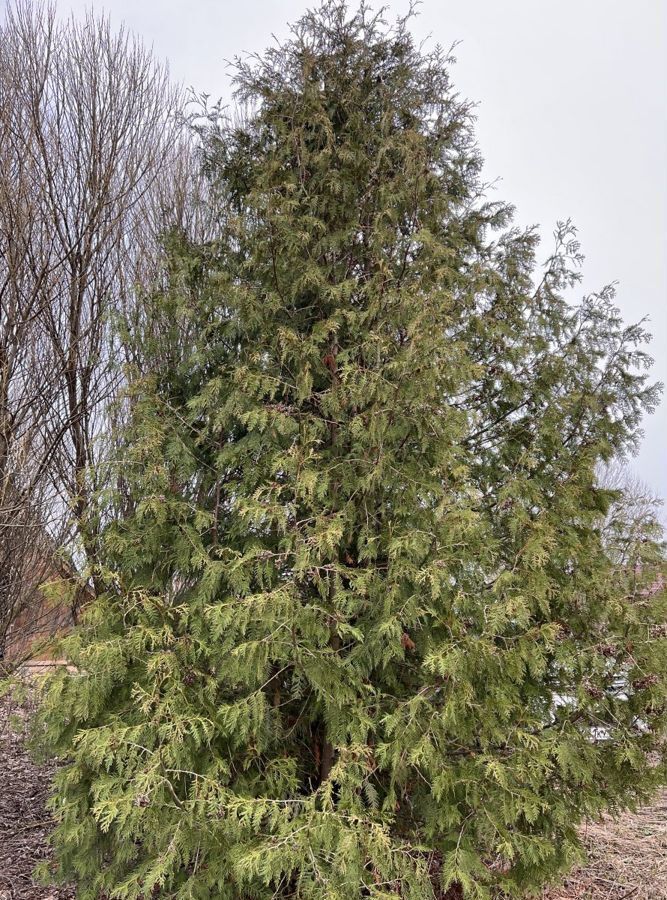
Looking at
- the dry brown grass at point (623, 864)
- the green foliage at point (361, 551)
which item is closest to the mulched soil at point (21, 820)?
the green foliage at point (361, 551)

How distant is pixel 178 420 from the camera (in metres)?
3.40

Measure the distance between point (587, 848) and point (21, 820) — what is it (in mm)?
4041

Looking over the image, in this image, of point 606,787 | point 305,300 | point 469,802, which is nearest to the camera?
point 469,802

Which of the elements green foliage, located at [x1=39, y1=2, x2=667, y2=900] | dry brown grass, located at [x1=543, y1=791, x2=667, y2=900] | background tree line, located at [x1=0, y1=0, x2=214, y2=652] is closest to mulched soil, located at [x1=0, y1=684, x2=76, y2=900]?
green foliage, located at [x1=39, y1=2, x2=667, y2=900]

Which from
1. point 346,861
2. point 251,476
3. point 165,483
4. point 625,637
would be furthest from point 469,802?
point 165,483

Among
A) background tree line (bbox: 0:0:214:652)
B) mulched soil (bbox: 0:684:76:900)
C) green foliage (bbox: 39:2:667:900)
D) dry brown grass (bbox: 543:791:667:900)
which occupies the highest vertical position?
background tree line (bbox: 0:0:214:652)

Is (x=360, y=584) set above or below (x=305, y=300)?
below

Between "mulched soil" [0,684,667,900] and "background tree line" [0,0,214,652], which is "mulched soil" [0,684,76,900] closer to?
"mulched soil" [0,684,667,900]

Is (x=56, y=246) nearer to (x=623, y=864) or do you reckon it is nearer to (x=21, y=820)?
(x=21, y=820)

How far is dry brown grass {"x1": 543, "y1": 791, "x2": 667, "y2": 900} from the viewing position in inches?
142

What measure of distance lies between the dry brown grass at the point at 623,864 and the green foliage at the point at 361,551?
883 millimetres

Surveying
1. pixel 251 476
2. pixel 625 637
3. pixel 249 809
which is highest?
pixel 251 476

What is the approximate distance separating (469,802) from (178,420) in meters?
2.39

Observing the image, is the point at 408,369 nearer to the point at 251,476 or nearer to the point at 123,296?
the point at 251,476
